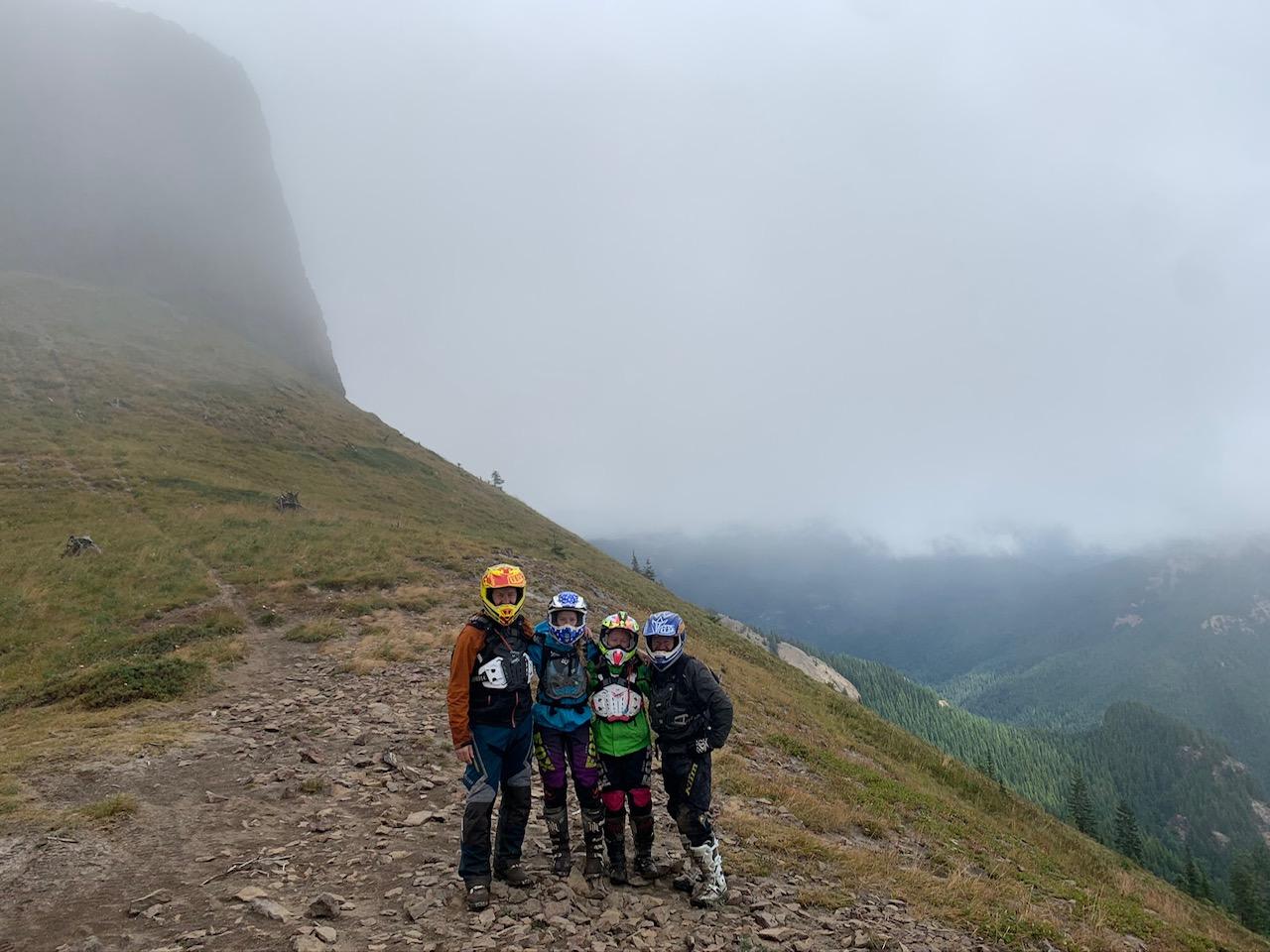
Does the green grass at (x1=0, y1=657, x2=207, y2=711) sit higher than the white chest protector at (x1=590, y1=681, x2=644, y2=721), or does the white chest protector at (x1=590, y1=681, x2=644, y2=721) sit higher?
the white chest protector at (x1=590, y1=681, x2=644, y2=721)

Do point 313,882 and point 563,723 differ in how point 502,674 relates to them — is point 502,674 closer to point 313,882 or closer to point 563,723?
point 563,723

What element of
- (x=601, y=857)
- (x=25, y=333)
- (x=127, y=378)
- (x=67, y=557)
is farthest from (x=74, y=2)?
(x=601, y=857)

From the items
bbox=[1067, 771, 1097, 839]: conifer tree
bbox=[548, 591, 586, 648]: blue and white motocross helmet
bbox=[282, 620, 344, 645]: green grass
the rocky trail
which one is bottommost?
bbox=[1067, 771, 1097, 839]: conifer tree

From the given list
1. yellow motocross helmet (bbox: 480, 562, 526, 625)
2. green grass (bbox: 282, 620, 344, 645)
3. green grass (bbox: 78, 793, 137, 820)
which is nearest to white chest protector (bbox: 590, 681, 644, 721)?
yellow motocross helmet (bbox: 480, 562, 526, 625)

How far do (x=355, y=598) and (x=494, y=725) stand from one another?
19063 millimetres

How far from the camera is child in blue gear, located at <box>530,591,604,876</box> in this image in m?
7.96

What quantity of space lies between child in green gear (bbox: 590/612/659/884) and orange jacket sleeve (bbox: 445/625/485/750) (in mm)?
1544

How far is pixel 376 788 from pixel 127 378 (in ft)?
232

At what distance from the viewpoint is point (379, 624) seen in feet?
71.1

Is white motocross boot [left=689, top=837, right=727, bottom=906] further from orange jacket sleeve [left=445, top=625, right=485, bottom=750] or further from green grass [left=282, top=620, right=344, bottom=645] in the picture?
green grass [left=282, top=620, right=344, bottom=645]

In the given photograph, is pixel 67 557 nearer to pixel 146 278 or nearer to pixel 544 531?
pixel 544 531

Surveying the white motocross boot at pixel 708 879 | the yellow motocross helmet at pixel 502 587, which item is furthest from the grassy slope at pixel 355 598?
the yellow motocross helmet at pixel 502 587

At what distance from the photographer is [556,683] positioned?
7.91 meters

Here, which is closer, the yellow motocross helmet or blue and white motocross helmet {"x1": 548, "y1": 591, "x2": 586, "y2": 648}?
the yellow motocross helmet
